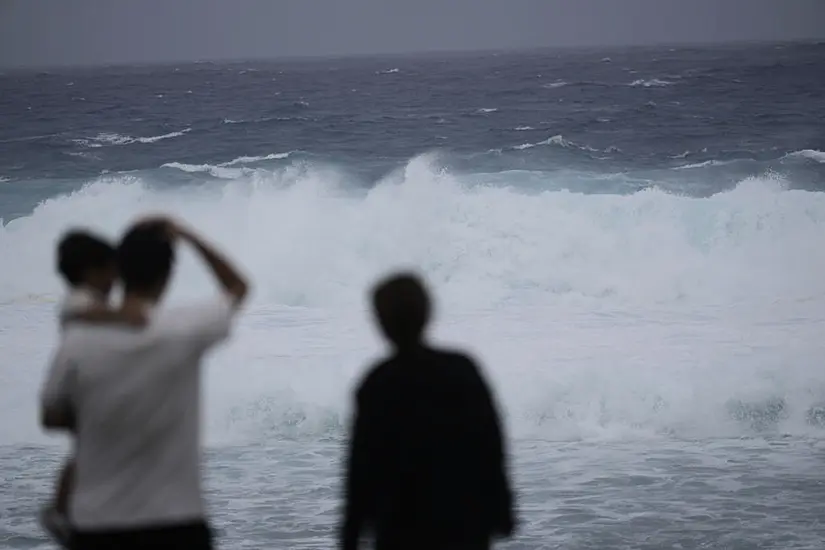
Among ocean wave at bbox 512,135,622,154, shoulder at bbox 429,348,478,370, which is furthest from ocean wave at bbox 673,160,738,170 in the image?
shoulder at bbox 429,348,478,370

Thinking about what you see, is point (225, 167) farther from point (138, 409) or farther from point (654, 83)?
point (138, 409)

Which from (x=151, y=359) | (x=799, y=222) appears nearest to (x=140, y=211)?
(x=799, y=222)

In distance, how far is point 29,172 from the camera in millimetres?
9297

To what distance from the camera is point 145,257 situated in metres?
1.49

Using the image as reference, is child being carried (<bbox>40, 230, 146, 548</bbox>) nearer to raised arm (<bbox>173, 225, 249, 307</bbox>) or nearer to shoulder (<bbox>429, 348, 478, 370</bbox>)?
raised arm (<bbox>173, 225, 249, 307</bbox>)

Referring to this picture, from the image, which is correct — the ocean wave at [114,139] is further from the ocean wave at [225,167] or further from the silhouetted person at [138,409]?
the silhouetted person at [138,409]

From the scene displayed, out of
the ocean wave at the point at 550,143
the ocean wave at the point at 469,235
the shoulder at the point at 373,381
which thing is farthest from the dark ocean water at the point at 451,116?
the shoulder at the point at 373,381

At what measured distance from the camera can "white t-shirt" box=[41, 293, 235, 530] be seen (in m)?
1.45

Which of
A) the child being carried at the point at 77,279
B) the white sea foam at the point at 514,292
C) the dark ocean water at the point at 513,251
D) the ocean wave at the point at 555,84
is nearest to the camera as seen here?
the child being carried at the point at 77,279

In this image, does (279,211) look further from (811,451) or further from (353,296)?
(811,451)

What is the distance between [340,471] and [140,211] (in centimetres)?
464

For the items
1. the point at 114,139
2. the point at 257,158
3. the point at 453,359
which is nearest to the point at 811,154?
the point at 257,158

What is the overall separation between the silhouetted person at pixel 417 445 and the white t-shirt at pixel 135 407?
21 centimetres

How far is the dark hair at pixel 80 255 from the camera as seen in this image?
1614 mm
